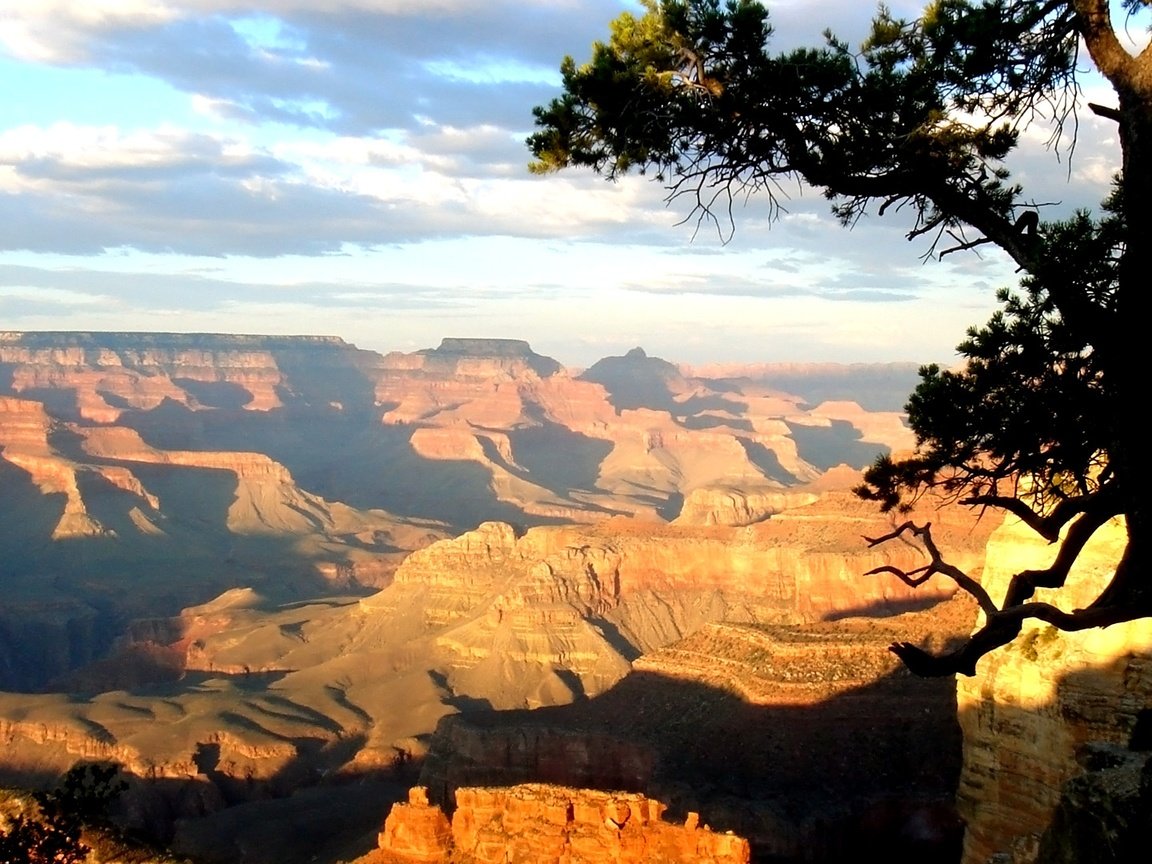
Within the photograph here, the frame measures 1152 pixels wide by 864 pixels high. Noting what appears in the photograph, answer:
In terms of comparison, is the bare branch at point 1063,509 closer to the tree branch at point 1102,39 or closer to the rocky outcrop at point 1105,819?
the rocky outcrop at point 1105,819

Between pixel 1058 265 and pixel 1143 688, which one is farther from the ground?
pixel 1058 265

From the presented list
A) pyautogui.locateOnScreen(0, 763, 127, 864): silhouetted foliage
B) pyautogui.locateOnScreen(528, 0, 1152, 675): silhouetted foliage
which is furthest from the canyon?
pyautogui.locateOnScreen(0, 763, 127, 864): silhouetted foliage

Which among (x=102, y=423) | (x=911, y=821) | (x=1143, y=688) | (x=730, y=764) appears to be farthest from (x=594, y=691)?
(x=102, y=423)

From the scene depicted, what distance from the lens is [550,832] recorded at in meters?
27.4

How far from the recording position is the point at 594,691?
2692 inches

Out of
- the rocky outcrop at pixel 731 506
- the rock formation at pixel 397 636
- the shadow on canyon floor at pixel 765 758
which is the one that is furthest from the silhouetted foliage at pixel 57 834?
the rocky outcrop at pixel 731 506

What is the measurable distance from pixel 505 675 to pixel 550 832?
1746 inches

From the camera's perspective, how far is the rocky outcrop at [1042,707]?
16.8 metres

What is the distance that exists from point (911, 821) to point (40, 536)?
130 metres

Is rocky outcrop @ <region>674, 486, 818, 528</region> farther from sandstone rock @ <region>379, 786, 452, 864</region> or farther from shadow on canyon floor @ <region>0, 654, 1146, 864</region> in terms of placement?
sandstone rock @ <region>379, 786, 452, 864</region>

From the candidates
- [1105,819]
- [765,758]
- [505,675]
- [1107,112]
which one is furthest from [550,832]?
[505,675]

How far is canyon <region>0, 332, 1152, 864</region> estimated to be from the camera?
28250 mm

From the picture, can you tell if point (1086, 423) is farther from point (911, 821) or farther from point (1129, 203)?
point (911, 821)

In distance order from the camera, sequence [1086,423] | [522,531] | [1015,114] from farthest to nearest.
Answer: [522,531] < [1015,114] < [1086,423]
